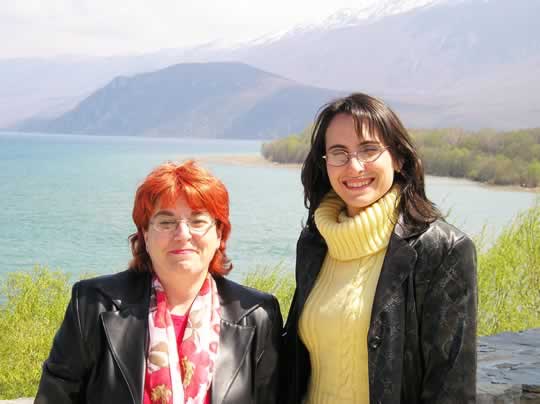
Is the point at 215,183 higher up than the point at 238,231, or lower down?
higher up

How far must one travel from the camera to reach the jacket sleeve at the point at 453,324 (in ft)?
7.04

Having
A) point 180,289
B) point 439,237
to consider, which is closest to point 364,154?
point 439,237

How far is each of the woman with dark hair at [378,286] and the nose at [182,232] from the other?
46 cm

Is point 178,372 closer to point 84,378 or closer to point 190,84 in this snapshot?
point 84,378

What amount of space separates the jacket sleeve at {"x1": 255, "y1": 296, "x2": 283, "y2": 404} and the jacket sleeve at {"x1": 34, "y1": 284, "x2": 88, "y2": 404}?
490 millimetres

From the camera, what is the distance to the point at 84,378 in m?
2.13

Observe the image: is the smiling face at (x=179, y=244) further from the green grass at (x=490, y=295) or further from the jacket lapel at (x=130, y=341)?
the green grass at (x=490, y=295)

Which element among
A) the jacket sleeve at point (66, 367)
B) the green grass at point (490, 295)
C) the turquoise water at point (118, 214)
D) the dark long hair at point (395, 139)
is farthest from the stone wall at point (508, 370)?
the turquoise water at point (118, 214)

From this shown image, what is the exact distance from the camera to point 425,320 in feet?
7.18

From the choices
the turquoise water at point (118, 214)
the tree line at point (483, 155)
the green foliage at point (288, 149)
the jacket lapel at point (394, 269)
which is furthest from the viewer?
the green foliage at point (288, 149)

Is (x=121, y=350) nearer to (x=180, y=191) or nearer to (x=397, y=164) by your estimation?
(x=180, y=191)

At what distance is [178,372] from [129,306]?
0.24 m

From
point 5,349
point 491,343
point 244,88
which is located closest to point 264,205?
point 5,349

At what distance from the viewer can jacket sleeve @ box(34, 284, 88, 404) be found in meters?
2.11
